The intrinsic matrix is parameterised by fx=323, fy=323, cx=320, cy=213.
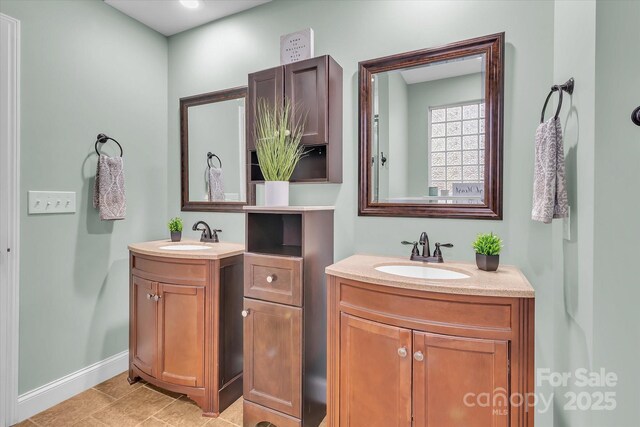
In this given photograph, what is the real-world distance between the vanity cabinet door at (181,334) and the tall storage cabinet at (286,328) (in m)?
0.31

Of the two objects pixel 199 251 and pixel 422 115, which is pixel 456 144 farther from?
pixel 199 251

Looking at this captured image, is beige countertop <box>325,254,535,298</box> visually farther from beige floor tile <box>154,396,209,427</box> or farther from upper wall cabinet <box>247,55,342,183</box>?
beige floor tile <box>154,396,209,427</box>

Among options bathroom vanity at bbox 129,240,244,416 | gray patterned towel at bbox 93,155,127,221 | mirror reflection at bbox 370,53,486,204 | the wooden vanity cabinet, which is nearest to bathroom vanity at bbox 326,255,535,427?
the wooden vanity cabinet

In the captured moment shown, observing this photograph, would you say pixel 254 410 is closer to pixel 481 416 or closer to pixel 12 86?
pixel 481 416

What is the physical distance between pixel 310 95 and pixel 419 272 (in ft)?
3.86

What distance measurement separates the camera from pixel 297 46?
2006 millimetres

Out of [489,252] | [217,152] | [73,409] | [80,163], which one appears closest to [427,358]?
[489,252]

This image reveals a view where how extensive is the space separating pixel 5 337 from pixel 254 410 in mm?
1439

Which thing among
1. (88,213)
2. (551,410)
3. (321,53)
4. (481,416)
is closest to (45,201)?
(88,213)

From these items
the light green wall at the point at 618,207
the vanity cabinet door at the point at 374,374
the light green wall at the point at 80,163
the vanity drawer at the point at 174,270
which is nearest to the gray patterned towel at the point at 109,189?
the light green wall at the point at 80,163

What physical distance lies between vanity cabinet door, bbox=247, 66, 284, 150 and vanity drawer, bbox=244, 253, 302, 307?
0.79 meters

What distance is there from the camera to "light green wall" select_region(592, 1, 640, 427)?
953mm

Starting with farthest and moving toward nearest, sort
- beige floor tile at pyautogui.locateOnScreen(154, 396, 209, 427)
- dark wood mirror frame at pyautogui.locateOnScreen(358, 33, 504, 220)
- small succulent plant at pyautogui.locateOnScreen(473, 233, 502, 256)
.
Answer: beige floor tile at pyautogui.locateOnScreen(154, 396, 209, 427) < dark wood mirror frame at pyautogui.locateOnScreen(358, 33, 504, 220) < small succulent plant at pyautogui.locateOnScreen(473, 233, 502, 256)

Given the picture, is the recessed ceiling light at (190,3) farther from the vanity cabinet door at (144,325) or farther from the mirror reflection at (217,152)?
the vanity cabinet door at (144,325)
